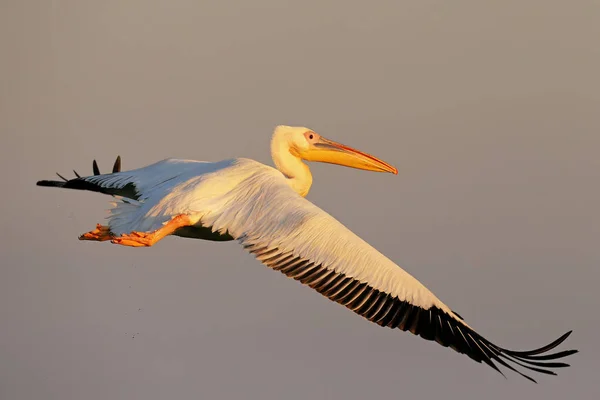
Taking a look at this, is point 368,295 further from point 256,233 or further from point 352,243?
point 256,233

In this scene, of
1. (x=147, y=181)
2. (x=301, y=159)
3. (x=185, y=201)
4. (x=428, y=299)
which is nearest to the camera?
(x=428, y=299)

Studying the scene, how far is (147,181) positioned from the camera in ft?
46.5

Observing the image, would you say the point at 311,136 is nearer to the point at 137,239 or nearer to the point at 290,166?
the point at 290,166

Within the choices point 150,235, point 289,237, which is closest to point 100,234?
point 150,235

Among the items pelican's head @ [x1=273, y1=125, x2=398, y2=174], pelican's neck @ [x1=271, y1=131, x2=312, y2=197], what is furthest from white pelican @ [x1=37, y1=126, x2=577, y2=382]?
pelican's head @ [x1=273, y1=125, x2=398, y2=174]

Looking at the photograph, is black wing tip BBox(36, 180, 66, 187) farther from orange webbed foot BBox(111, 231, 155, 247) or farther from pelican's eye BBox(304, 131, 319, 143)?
pelican's eye BBox(304, 131, 319, 143)

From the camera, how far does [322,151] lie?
1533 centimetres

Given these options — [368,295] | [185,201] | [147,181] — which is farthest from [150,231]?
[368,295]

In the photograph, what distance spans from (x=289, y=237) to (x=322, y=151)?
3178 millimetres

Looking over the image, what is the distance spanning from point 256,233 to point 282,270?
50cm

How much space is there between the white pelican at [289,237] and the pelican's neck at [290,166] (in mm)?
846

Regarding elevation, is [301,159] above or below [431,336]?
above

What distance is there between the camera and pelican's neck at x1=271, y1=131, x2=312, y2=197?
14.7 meters

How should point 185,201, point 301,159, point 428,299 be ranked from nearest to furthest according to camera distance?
1. point 428,299
2. point 185,201
3. point 301,159
